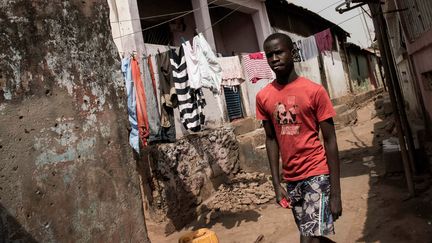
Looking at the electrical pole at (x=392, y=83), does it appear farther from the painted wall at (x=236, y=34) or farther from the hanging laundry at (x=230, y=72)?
the painted wall at (x=236, y=34)

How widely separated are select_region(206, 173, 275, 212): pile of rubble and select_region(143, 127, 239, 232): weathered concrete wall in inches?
8.7

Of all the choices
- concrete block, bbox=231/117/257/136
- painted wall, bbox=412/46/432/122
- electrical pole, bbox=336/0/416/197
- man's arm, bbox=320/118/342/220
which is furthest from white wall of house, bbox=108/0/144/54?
painted wall, bbox=412/46/432/122

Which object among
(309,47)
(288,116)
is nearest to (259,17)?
(309,47)

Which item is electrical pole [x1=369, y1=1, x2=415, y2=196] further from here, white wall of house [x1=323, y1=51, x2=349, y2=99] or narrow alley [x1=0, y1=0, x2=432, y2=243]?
white wall of house [x1=323, y1=51, x2=349, y2=99]

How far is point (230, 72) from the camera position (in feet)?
22.2

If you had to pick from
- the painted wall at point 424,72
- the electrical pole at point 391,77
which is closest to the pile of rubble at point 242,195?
the electrical pole at point 391,77

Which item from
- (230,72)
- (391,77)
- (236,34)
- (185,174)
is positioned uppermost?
(236,34)

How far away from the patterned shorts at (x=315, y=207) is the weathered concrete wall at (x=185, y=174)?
13.1ft

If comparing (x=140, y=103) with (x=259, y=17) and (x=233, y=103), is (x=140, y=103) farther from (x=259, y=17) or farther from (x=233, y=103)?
(x=259, y=17)

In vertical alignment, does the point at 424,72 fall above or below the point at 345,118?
above

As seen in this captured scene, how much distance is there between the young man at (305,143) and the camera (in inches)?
89.9

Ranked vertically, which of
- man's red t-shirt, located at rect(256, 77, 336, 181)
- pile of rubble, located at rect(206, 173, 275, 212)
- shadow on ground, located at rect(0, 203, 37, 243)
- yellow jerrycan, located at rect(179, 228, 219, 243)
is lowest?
pile of rubble, located at rect(206, 173, 275, 212)

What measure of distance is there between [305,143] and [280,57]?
63 centimetres

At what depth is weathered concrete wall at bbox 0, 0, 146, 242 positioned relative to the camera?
6.47 feet
